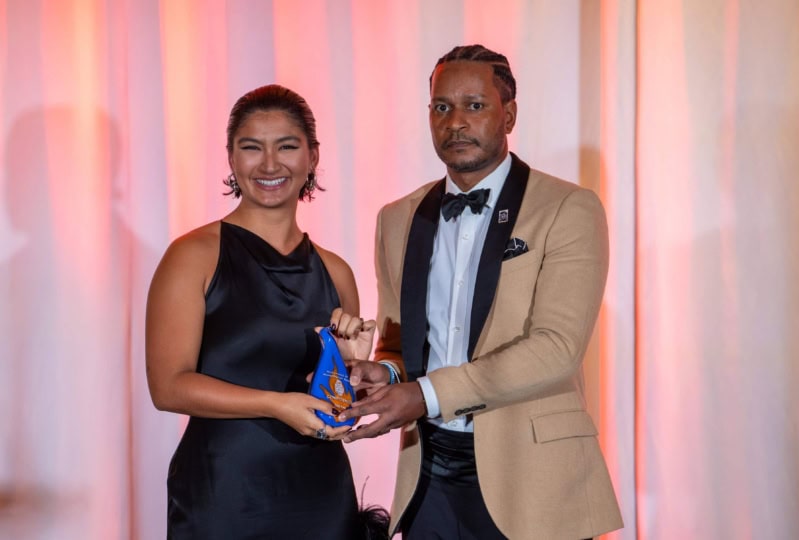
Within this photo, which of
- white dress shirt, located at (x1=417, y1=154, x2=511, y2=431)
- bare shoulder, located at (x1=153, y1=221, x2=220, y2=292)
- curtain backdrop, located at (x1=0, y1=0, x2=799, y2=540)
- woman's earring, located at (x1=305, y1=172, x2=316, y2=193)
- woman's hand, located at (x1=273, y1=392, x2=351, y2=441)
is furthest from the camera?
curtain backdrop, located at (x1=0, y1=0, x2=799, y2=540)

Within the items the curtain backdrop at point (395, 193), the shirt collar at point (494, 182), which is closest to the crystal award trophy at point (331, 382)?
the shirt collar at point (494, 182)

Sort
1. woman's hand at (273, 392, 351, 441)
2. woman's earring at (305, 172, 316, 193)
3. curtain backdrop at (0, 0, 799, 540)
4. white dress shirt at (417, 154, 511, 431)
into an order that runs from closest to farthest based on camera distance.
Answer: woman's hand at (273, 392, 351, 441), white dress shirt at (417, 154, 511, 431), woman's earring at (305, 172, 316, 193), curtain backdrop at (0, 0, 799, 540)

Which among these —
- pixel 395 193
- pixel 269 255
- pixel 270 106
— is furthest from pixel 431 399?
pixel 395 193

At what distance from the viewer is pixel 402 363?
7.43 ft

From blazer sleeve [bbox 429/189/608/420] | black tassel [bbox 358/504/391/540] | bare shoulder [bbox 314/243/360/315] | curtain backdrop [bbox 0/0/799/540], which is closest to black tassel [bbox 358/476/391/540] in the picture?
black tassel [bbox 358/504/391/540]

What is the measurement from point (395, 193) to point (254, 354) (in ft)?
4.32

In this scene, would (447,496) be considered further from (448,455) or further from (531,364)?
(531,364)

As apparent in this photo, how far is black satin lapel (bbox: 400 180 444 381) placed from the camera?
2.11 metres

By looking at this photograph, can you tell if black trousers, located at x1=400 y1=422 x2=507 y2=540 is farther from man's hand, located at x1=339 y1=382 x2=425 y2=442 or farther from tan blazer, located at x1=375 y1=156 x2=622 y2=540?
man's hand, located at x1=339 y1=382 x2=425 y2=442

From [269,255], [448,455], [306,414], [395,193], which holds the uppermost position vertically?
[395,193]

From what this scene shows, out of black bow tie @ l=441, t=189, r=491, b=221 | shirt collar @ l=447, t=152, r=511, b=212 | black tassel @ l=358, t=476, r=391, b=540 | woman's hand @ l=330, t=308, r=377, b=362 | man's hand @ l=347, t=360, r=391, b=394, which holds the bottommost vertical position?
black tassel @ l=358, t=476, r=391, b=540

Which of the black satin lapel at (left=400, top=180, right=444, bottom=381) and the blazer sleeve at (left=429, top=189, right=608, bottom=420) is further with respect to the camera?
the black satin lapel at (left=400, top=180, right=444, bottom=381)

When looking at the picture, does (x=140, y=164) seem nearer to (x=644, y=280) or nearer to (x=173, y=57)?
(x=173, y=57)

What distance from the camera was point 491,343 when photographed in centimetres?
205
